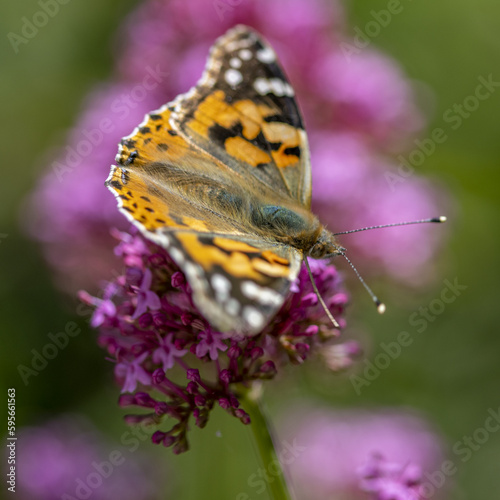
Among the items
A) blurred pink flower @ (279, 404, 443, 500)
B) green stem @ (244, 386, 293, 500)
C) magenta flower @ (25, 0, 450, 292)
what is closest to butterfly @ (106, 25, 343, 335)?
green stem @ (244, 386, 293, 500)

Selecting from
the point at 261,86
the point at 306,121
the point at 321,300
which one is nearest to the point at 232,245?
the point at 321,300

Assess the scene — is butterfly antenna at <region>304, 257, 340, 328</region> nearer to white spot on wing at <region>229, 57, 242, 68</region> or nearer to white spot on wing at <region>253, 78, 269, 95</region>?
white spot on wing at <region>253, 78, 269, 95</region>

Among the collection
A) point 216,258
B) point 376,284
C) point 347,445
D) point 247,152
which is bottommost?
point 347,445

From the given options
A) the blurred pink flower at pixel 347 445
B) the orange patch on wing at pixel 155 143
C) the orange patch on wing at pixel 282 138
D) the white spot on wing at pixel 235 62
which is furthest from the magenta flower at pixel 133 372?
the blurred pink flower at pixel 347 445

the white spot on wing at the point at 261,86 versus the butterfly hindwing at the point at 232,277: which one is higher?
the white spot on wing at the point at 261,86

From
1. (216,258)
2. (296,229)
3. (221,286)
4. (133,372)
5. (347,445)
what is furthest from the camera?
(347,445)

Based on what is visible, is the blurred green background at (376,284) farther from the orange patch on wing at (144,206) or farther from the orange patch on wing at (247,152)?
the orange patch on wing at (144,206)

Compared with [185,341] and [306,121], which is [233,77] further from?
[306,121]
